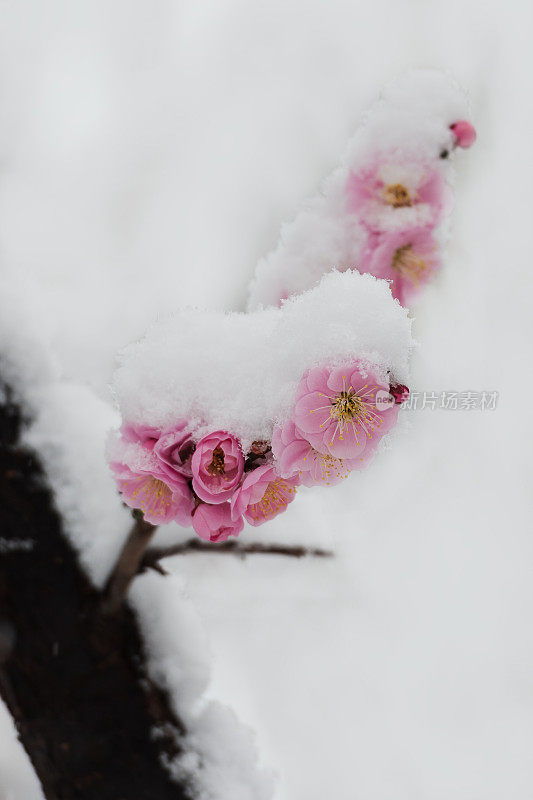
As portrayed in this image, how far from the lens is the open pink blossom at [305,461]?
44 cm

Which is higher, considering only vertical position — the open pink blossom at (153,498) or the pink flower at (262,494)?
the pink flower at (262,494)

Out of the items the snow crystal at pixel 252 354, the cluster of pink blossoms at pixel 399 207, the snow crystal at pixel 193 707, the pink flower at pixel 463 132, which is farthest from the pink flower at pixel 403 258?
the snow crystal at pixel 193 707

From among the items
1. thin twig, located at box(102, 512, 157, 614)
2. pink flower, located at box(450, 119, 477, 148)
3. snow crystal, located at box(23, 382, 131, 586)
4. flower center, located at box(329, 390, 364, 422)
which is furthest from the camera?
pink flower, located at box(450, 119, 477, 148)

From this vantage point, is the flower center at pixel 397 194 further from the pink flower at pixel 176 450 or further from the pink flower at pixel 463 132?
the pink flower at pixel 176 450

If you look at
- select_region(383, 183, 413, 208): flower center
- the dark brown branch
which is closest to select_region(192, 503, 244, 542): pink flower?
the dark brown branch

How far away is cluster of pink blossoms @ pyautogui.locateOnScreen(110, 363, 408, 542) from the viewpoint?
0.43 metres

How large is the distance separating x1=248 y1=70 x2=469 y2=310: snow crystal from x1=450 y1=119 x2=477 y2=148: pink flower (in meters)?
0.01

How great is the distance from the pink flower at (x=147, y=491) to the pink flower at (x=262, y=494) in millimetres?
61

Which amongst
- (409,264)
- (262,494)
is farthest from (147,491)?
(409,264)

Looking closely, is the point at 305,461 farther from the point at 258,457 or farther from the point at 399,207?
the point at 399,207

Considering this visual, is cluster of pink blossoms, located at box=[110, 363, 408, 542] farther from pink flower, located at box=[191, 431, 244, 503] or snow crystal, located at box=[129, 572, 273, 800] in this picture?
snow crystal, located at box=[129, 572, 273, 800]

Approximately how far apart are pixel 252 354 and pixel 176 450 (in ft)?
0.39

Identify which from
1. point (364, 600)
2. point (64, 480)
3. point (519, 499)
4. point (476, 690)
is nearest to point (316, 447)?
point (64, 480)

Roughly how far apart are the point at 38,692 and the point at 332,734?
1.12 metres
